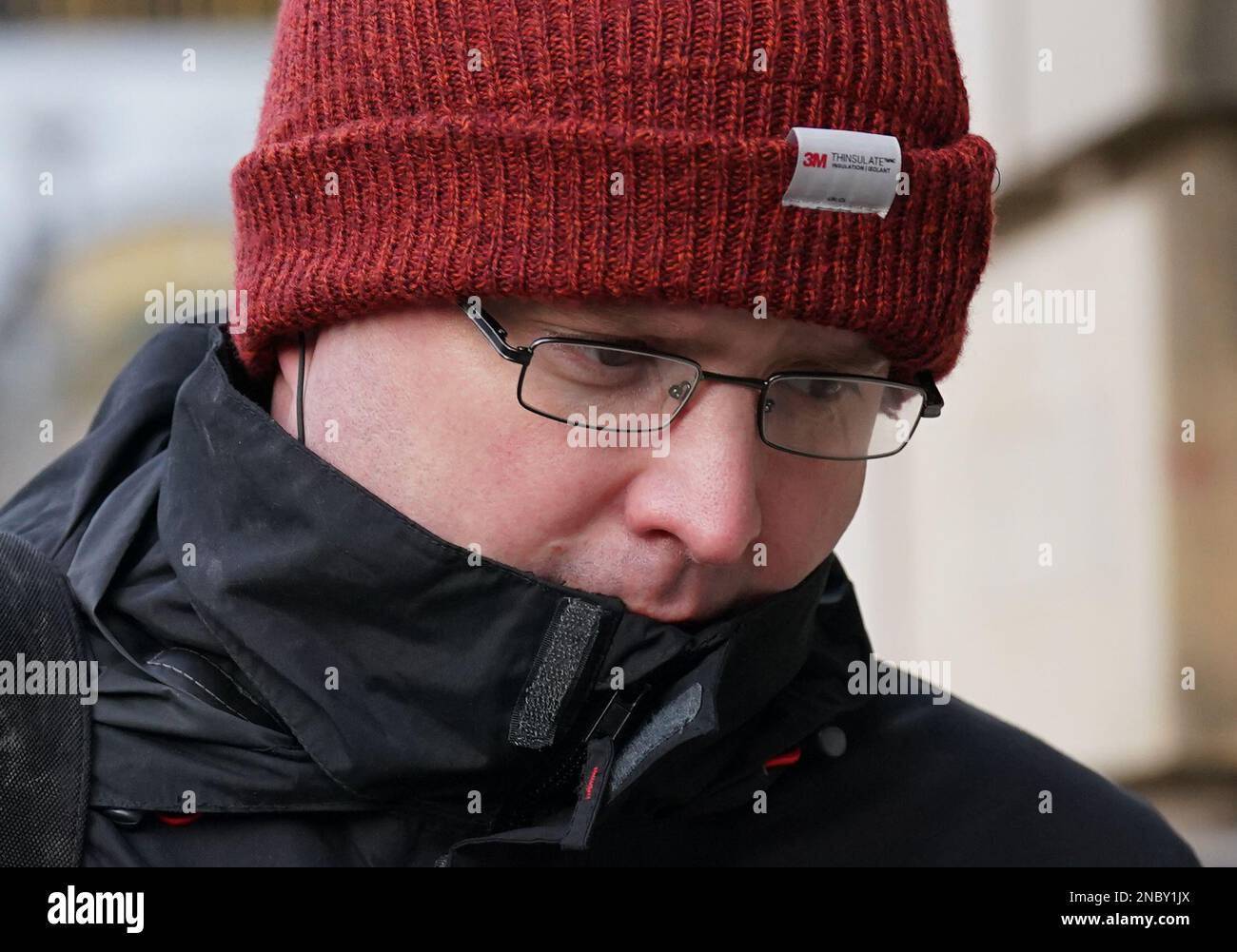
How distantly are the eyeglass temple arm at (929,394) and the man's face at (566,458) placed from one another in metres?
0.27

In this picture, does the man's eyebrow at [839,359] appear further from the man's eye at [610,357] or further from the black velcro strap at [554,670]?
the black velcro strap at [554,670]

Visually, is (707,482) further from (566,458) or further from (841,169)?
(841,169)

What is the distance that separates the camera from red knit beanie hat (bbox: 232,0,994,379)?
151cm

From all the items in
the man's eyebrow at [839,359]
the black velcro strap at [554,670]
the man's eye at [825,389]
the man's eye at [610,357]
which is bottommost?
the black velcro strap at [554,670]

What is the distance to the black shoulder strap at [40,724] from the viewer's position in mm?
1406

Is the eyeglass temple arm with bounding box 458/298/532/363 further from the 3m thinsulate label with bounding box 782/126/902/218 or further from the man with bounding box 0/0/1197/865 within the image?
the 3m thinsulate label with bounding box 782/126/902/218

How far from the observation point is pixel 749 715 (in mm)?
1689

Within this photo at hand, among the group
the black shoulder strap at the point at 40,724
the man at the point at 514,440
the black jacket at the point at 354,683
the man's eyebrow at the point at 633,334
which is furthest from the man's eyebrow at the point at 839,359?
the black shoulder strap at the point at 40,724

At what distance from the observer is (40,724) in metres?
1.46

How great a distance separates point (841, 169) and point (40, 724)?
94 cm

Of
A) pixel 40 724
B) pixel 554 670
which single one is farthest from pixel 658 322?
pixel 40 724

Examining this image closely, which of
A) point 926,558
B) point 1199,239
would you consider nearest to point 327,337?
point 1199,239

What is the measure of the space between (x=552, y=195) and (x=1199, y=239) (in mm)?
3036
